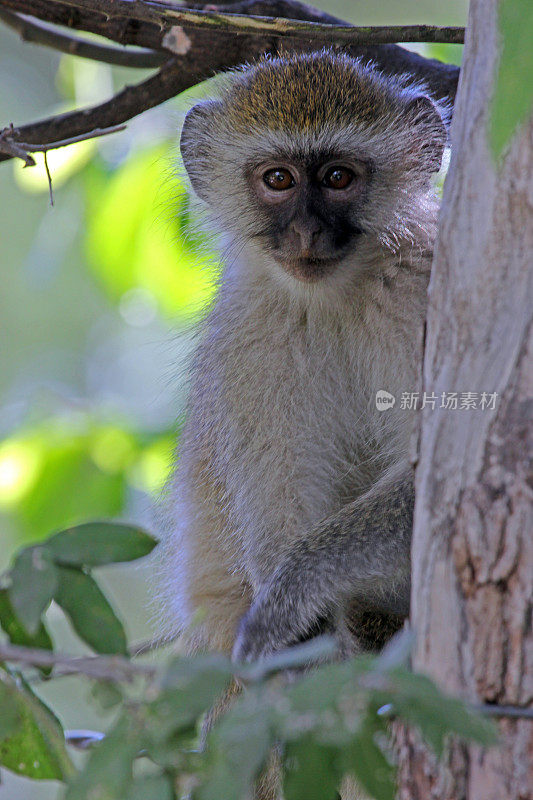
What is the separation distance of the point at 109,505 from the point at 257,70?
1.70m

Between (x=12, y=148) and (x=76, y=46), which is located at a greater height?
(x=76, y=46)

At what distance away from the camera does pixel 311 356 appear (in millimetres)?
3016

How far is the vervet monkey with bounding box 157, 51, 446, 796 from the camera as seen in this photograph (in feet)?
8.97

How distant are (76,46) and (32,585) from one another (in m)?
2.82

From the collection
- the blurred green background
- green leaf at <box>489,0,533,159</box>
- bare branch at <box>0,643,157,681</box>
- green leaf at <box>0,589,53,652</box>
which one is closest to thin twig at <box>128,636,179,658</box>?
the blurred green background

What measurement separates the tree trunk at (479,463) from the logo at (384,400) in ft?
3.58

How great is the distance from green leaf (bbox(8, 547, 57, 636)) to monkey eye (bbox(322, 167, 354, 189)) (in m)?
1.79

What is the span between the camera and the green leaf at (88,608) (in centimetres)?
175

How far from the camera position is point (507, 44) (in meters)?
1.09

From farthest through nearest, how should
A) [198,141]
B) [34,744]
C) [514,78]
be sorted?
1. [198,141]
2. [34,744]
3. [514,78]

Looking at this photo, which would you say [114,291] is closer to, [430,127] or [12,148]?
[430,127]

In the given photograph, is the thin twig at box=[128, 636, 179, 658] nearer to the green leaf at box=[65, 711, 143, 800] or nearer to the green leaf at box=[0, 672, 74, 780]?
the green leaf at box=[0, 672, 74, 780]

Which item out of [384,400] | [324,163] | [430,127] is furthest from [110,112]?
[384,400]

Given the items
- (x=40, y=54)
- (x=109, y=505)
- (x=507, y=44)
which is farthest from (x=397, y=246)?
(x=40, y=54)
